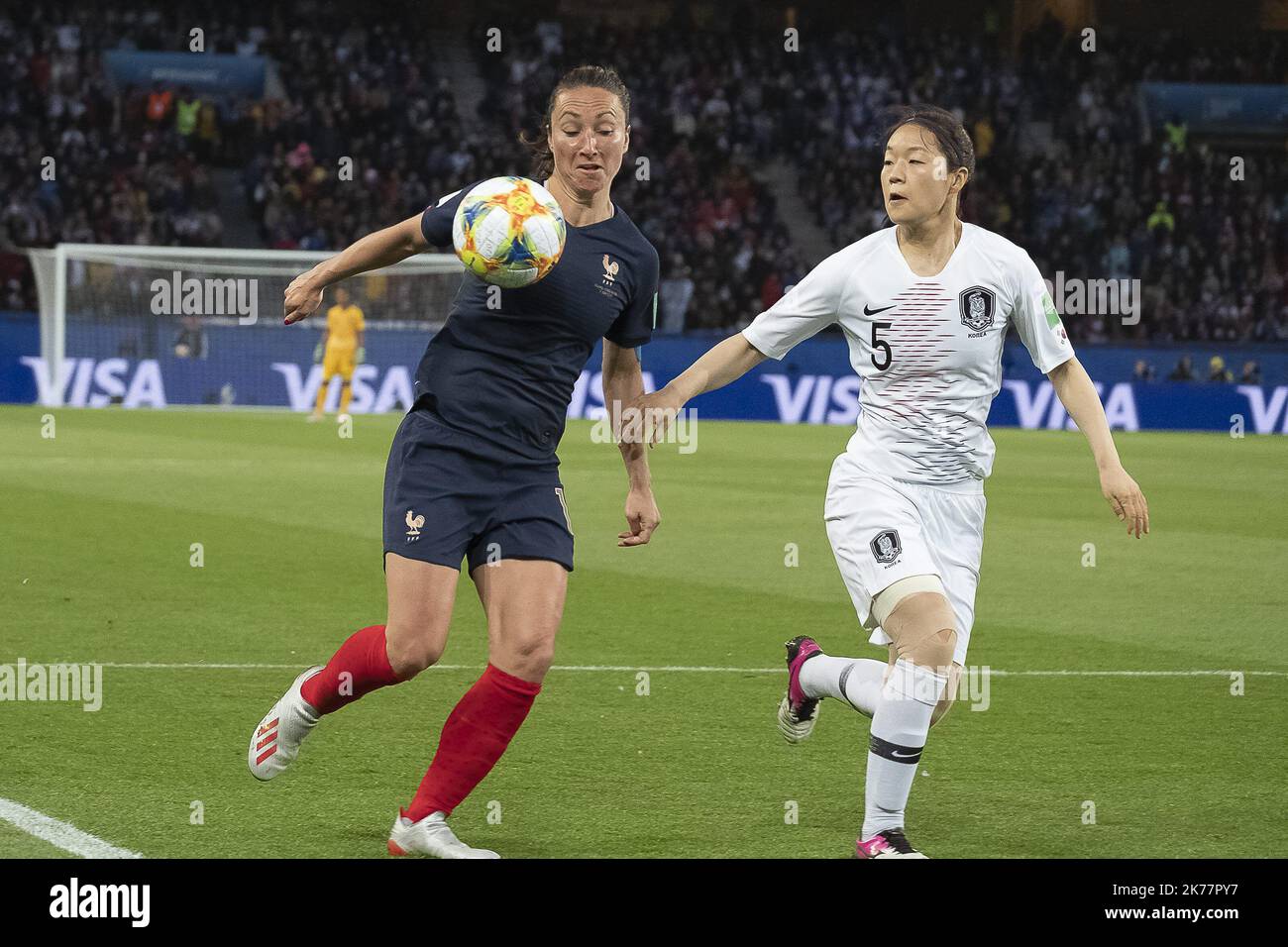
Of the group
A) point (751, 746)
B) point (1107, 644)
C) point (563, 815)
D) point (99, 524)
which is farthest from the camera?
point (99, 524)

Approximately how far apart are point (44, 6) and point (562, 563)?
103 ft

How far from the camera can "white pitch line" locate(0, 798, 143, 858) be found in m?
4.68

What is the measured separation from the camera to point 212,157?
3259 centimetres

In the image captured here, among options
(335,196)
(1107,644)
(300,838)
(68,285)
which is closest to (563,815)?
(300,838)

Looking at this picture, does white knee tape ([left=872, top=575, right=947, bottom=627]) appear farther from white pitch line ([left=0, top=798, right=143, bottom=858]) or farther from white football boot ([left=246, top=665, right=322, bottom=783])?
white pitch line ([left=0, top=798, right=143, bottom=858])

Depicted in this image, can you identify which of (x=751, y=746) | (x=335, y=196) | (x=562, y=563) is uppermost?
(x=335, y=196)

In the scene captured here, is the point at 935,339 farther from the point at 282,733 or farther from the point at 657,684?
the point at 657,684

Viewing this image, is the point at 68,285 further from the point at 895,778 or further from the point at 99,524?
the point at 895,778

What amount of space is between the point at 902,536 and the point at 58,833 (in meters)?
2.46

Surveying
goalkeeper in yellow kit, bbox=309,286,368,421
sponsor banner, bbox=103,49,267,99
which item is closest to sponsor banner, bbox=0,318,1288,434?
goalkeeper in yellow kit, bbox=309,286,368,421

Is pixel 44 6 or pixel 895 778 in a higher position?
pixel 44 6

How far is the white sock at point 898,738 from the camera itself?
4.89m

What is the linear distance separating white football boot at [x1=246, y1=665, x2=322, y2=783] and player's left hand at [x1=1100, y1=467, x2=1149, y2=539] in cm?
234

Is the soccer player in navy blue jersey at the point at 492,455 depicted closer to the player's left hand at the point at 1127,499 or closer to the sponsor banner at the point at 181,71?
the player's left hand at the point at 1127,499
